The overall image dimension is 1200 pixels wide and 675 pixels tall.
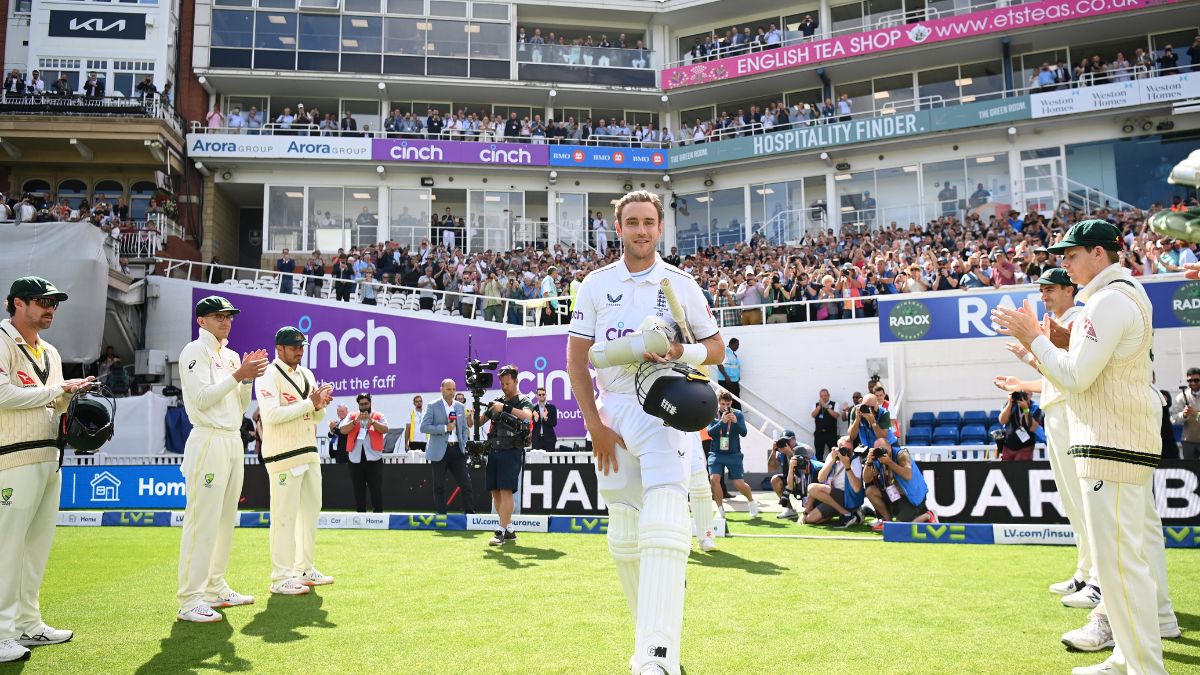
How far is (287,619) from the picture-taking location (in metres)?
6.32

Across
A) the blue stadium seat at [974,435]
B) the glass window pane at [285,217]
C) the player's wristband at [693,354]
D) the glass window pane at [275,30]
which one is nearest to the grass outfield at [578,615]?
the player's wristband at [693,354]

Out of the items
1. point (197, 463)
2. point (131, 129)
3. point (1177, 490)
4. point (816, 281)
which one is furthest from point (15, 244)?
point (1177, 490)

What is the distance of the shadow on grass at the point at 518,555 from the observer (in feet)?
29.2

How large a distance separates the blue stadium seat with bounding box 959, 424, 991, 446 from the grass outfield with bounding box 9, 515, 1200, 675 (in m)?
9.85

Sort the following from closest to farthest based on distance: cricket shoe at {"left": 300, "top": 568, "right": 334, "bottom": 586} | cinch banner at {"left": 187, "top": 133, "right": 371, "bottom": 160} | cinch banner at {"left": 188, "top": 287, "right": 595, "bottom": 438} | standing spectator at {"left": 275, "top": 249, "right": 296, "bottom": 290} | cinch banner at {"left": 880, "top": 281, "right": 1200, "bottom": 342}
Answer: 1. cricket shoe at {"left": 300, "top": 568, "right": 334, "bottom": 586}
2. cinch banner at {"left": 880, "top": 281, "right": 1200, "bottom": 342}
3. cinch banner at {"left": 188, "top": 287, "right": 595, "bottom": 438}
4. standing spectator at {"left": 275, "top": 249, "right": 296, "bottom": 290}
5. cinch banner at {"left": 187, "top": 133, "right": 371, "bottom": 160}

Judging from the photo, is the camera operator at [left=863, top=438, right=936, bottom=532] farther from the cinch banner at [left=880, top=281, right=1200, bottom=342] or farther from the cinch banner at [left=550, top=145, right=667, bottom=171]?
the cinch banner at [left=550, top=145, right=667, bottom=171]

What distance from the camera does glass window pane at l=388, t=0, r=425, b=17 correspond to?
3475 cm

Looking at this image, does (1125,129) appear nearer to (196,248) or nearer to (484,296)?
(484,296)

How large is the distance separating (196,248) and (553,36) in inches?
643

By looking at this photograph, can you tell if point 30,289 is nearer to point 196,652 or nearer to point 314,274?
Answer: point 196,652

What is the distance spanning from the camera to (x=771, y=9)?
117 feet

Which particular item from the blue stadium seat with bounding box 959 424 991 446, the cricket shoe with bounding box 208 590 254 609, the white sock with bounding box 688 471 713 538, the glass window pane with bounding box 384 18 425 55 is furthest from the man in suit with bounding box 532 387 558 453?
the glass window pane with bounding box 384 18 425 55

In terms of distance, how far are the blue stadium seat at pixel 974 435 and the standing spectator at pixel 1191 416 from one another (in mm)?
5223

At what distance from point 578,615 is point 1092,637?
3.18m
